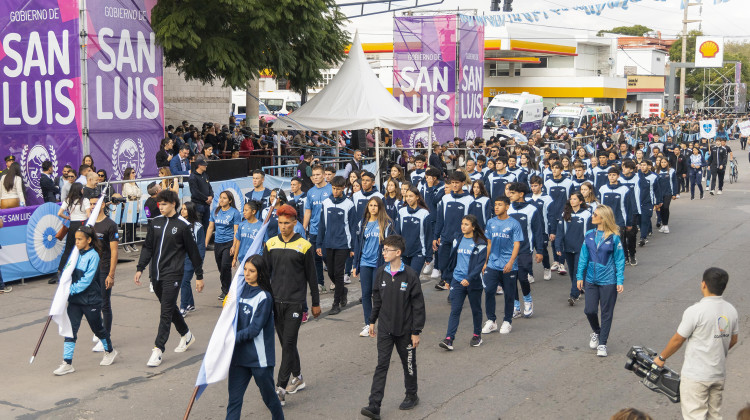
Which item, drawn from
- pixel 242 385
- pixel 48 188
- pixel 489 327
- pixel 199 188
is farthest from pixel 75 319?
pixel 48 188

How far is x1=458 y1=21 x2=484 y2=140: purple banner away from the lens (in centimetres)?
2495

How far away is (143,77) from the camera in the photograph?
1773 centimetres

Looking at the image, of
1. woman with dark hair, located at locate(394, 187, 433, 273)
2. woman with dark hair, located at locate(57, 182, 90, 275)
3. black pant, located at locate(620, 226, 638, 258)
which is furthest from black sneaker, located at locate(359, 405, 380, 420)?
black pant, located at locate(620, 226, 638, 258)

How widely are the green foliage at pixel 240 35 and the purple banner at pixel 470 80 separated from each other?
4.68 metres

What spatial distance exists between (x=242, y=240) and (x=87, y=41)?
8118mm

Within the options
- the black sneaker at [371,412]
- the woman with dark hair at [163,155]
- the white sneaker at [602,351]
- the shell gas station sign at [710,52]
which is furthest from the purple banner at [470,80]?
the shell gas station sign at [710,52]

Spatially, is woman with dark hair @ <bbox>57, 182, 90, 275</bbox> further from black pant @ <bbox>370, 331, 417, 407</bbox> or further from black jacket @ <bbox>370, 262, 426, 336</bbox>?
black pant @ <bbox>370, 331, 417, 407</bbox>

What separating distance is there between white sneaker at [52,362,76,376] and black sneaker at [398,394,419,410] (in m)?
3.57

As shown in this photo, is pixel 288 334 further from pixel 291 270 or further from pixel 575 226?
pixel 575 226

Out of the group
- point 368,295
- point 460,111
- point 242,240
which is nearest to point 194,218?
point 242,240

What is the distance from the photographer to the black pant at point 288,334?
776 centimetres

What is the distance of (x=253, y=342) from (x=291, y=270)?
149cm

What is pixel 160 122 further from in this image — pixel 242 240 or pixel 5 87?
pixel 242 240

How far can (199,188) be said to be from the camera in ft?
48.1
